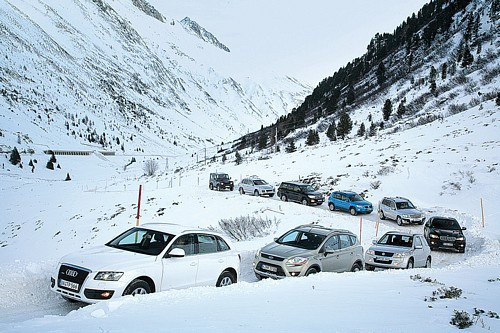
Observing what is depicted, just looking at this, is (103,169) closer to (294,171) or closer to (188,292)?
(294,171)

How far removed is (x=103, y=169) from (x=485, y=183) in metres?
95.0

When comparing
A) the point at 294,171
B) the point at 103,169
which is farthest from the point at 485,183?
the point at 103,169

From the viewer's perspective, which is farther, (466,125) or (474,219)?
(466,125)

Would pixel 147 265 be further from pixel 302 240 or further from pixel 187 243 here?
pixel 302 240

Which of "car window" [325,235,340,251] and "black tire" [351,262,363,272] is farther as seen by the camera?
"black tire" [351,262,363,272]

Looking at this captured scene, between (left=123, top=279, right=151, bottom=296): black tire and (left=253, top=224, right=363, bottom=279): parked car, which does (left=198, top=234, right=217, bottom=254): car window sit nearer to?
(left=123, top=279, right=151, bottom=296): black tire

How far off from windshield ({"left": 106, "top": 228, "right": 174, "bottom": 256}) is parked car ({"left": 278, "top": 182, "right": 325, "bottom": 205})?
22055mm

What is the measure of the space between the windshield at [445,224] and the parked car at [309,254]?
8432 mm

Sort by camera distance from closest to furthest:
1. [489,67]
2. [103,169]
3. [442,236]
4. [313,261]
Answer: [313,261]
[442,236]
[489,67]
[103,169]

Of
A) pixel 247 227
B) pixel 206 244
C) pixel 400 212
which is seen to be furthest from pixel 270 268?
pixel 400 212

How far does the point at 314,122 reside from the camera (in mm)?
89750

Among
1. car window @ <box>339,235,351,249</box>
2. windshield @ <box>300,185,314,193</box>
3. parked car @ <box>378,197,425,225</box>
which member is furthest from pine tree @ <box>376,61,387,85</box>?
car window @ <box>339,235,351,249</box>

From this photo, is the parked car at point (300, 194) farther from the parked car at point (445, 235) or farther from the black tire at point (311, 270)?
the black tire at point (311, 270)

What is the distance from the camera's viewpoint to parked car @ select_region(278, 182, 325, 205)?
1172 inches
